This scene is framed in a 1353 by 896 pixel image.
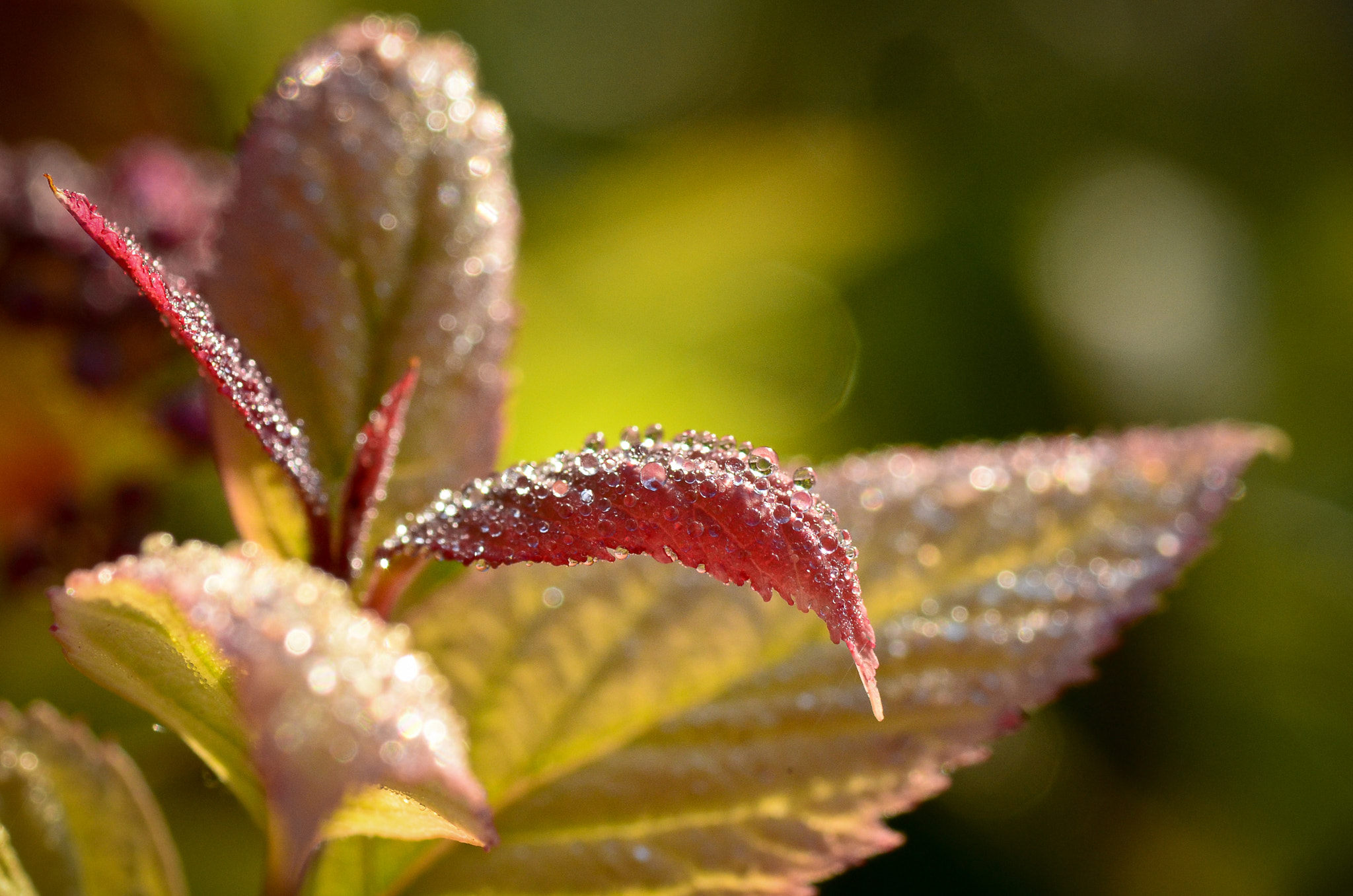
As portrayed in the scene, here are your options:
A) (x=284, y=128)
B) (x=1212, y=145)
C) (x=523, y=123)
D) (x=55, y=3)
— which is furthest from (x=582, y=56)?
(x=284, y=128)

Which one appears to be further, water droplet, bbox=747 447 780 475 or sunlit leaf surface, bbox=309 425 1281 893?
sunlit leaf surface, bbox=309 425 1281 893

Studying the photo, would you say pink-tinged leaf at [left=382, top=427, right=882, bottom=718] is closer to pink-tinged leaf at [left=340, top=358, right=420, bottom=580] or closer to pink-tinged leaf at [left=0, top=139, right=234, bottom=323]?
pink-tinged leaf at [left=340, top=358, right=420, bottom=580]

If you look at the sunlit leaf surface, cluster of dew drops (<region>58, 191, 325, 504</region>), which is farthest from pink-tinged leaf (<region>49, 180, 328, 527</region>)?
the sunlit leaf surface

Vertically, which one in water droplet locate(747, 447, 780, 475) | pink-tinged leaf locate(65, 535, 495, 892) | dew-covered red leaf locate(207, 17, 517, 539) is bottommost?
pink-tinged leaf locate(65, 535, 495, 892)

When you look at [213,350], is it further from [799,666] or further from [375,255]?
[799,666]

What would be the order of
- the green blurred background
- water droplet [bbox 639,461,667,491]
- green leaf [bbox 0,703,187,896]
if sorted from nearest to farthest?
water droplet [bbox 639,461,667,491] → green leaf [bbox 0,703,187,896] → the green blurred background

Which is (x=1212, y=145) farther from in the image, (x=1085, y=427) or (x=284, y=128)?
(x=284, y=128)
